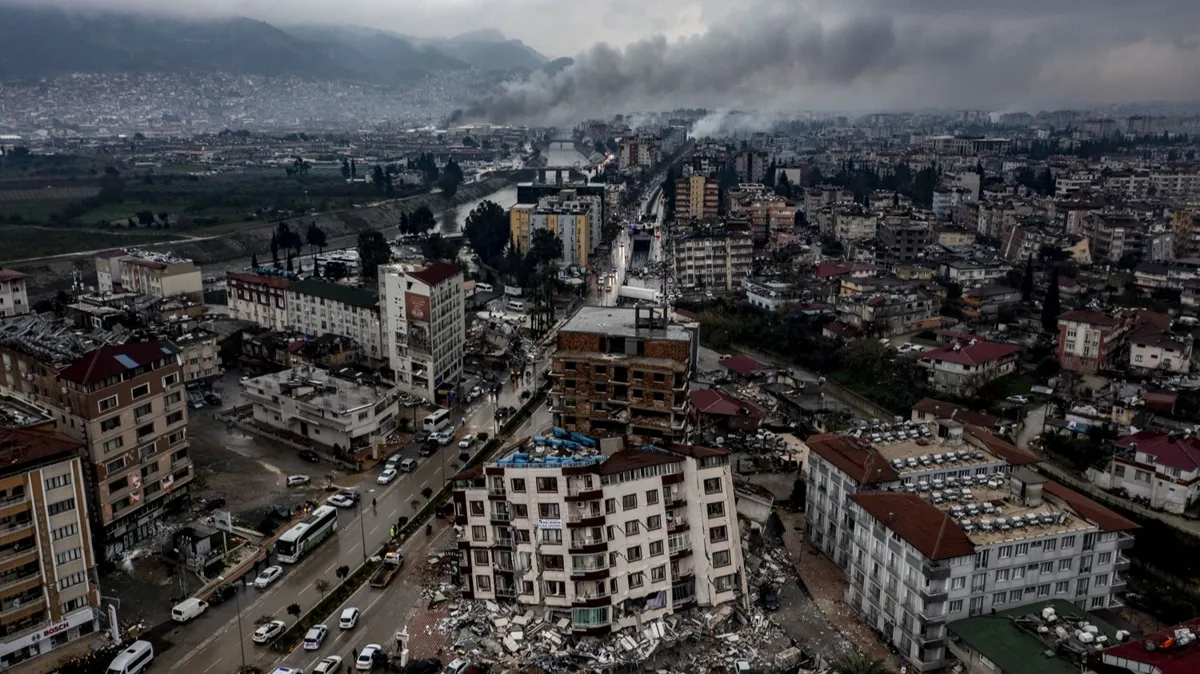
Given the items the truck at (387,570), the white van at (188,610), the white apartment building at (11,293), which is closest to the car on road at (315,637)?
the truck at (387,570)

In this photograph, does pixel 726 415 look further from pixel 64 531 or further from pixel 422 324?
pixel 64 531

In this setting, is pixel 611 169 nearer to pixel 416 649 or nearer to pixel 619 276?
pixel 619 276

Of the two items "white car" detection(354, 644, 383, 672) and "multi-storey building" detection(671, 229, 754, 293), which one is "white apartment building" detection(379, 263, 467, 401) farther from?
"multi-storey building" detection(671, 229, 754, 293)

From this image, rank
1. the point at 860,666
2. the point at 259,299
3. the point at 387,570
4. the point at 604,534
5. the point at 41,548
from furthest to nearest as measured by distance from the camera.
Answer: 1. the point at 259,299
2. the point at 387,570
3. the point at 604,534
4. the point at 41,548
5. the point at 860,666

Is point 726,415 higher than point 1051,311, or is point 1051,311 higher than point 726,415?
point 1051,311

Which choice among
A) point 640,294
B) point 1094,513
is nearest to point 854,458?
point 1094,513
